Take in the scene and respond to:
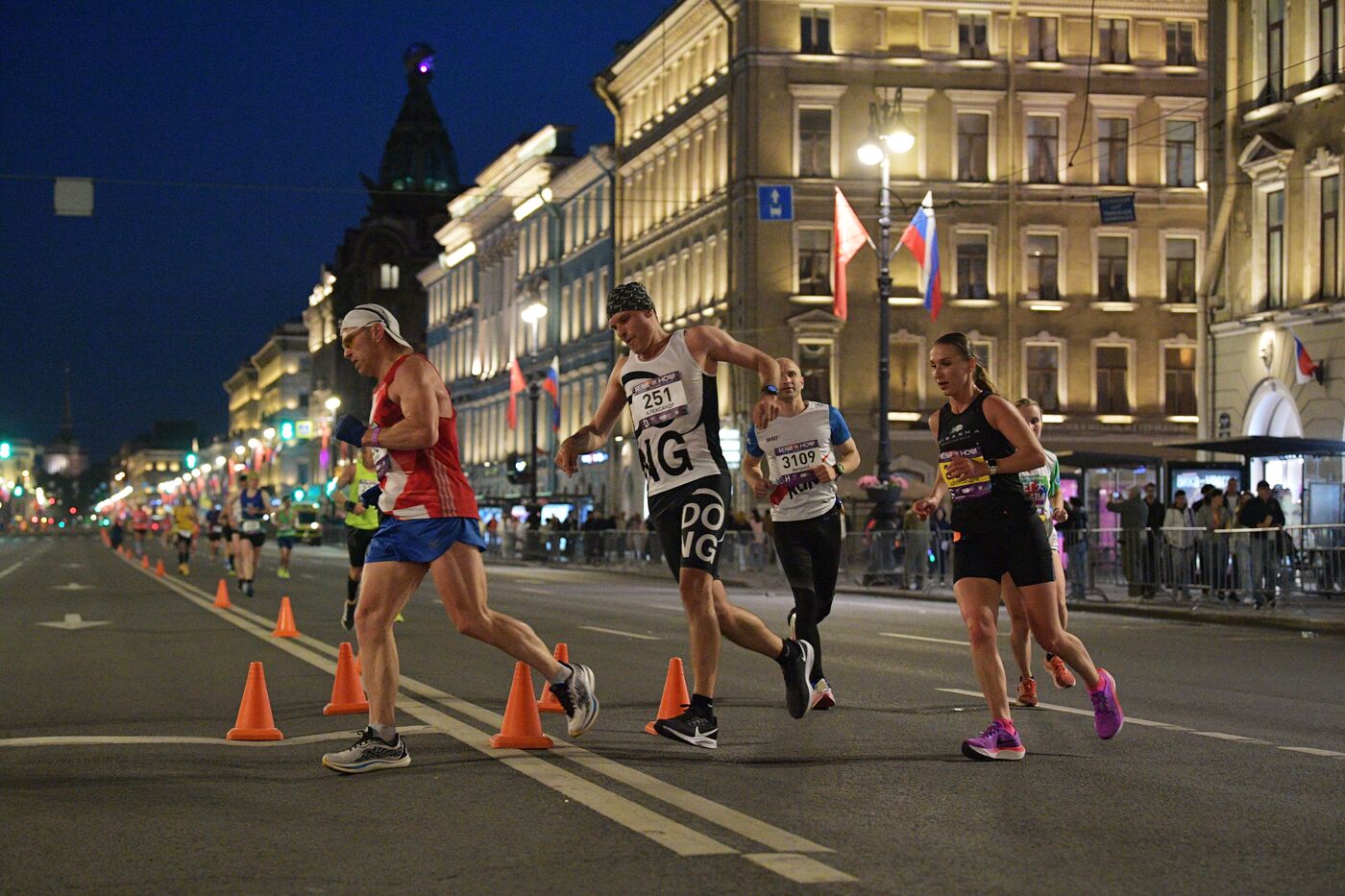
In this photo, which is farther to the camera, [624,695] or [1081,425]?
[1081,425]

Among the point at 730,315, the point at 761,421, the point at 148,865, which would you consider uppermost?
the point at 730,315

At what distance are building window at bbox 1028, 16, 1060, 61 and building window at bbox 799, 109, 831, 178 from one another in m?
6.25

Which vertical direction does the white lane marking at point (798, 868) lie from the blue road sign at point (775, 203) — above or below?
below

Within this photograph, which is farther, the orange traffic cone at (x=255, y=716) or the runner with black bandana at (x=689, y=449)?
the orange traffic cone at (x=255, y=716)

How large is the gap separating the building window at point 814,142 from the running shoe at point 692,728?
49.0m

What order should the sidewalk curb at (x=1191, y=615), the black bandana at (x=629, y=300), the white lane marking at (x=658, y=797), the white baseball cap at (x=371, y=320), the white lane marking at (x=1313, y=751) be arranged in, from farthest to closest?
the sidewalk curb at (x=1191, y=615)
the black bandana at (x=629, y=300)
the white lane marking at (x=1313, y=751)
the white baseball cap at (x=371, y=320)
the white lane marking at (x=658, y=797)

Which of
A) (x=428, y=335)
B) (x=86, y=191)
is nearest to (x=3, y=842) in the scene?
(x=86, y=191)

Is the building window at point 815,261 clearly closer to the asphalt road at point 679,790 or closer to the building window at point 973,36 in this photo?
the building window at point 973,36

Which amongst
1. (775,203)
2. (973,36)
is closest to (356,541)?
(775,203)

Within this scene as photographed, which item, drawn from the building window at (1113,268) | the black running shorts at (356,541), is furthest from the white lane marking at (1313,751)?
the building window at (1113,268)

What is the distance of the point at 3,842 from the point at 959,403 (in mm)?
4794

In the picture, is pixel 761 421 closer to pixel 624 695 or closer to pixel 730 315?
pixel 624 695

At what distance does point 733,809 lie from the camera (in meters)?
7.16

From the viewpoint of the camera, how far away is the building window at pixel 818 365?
185 feet
